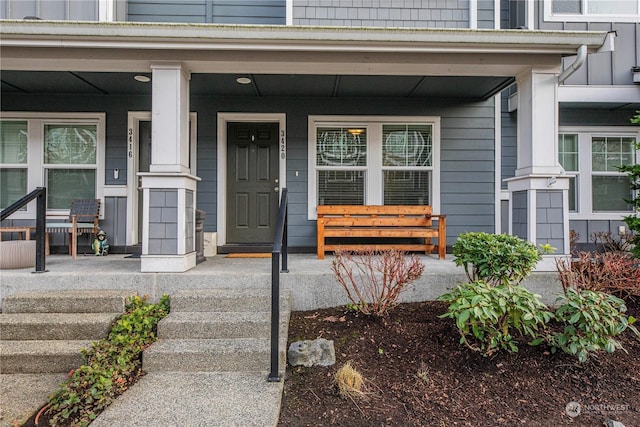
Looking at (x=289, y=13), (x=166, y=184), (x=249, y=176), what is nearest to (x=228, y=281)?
(x=166, y=184)

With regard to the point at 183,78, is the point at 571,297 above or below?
below

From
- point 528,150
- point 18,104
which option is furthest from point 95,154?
point 528,150

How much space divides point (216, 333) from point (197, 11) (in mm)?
4532

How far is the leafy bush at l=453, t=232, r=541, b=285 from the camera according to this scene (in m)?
3.03

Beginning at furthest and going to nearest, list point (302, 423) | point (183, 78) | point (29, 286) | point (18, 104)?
1. point (18, 104)
2. point (183, 78)
3. point (29, 286)
4. point (302, 423)

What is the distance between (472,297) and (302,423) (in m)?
1.42

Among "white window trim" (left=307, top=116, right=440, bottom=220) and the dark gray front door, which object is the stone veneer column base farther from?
"white window trim" (left=307, top=116, right=440, bottom=220)

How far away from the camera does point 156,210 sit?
3.65m

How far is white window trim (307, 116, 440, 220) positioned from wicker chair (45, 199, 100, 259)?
2.90 metres

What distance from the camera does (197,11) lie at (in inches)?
207

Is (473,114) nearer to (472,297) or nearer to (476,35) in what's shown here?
(476,35)

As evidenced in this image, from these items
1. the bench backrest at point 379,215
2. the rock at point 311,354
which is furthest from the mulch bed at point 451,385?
the bench backrest at point 379,215

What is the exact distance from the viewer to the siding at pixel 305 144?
5.22 metres

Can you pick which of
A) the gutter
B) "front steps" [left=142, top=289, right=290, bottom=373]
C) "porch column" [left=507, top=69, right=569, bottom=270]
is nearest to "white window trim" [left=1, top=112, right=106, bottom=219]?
"front steps" [left=142, top=289, right=290, bottom=373]
